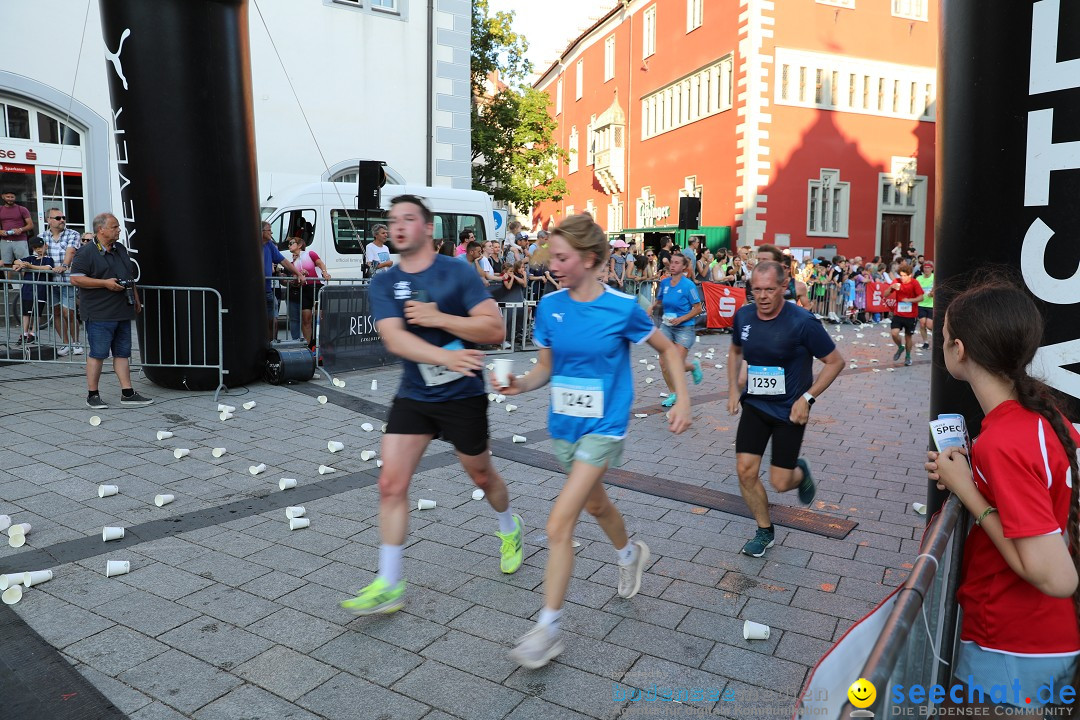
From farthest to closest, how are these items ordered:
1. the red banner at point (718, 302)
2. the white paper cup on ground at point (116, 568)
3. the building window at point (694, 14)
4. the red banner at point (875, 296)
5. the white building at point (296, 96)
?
1. the building window at point (694, 14)
2. the red banner at point (875, 296)
3. the red banner at point (718, 302)
4. the white building at point (296, 96)
5. the white paper cup on ground at point (116, 568)

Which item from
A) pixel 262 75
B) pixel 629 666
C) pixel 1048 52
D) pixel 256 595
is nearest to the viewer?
pixel 1048 52

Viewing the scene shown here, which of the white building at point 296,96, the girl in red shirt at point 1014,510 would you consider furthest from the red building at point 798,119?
the girl in red shirt at point 1014,510

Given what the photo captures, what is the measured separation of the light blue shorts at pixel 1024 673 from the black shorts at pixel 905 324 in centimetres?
1207

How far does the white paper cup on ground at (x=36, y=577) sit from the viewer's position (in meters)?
3.91

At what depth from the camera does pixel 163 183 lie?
8477 millimetres

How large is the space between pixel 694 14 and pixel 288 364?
28.5 metres

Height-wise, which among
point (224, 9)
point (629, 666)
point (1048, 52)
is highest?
point (224, 9)

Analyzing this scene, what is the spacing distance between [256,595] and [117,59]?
7126 mm

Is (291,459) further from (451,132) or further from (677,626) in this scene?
(451,132)

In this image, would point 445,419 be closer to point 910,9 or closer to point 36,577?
point 36,577

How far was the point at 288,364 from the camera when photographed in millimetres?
9328

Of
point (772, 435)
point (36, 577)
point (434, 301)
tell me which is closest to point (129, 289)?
point (36, 577)

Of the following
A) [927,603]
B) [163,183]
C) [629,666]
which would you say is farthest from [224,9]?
[927,603]

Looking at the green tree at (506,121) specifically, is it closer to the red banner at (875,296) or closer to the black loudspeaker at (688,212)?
the black loudspeaker at (688,212)
